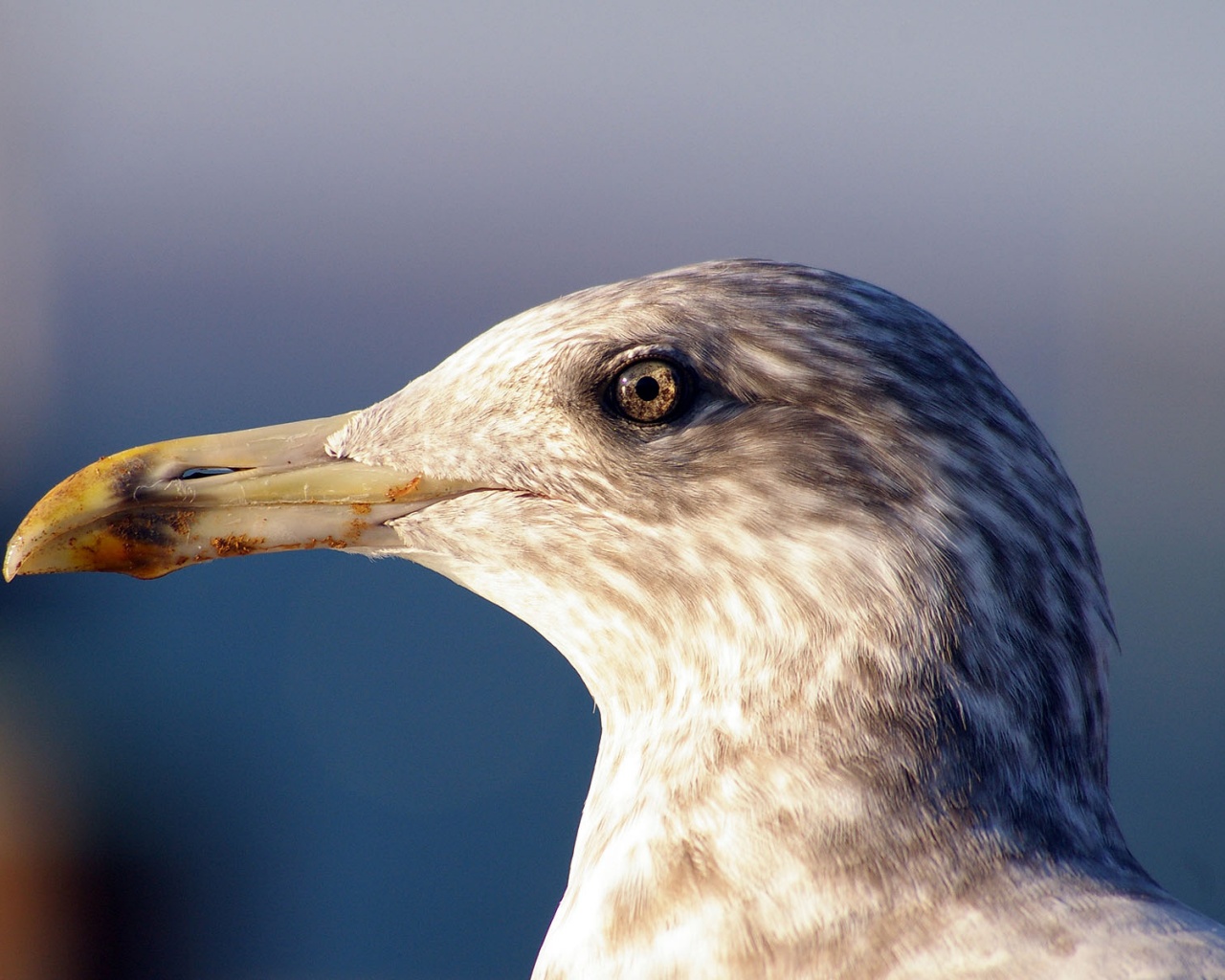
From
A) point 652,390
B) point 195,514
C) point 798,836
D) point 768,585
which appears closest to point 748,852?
point 798,836

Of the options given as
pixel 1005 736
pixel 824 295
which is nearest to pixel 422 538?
pixel 824 295

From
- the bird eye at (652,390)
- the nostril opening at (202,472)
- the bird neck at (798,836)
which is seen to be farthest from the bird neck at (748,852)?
the nostril opening at (202,472)

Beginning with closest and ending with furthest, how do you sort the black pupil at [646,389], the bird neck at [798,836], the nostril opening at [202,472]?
the bird neck at [798,836] < the black pupil at [646,389] < the nostril opening at [202,472]

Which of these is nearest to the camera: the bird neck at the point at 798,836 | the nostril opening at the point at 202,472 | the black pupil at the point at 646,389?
the bird neck at the point at 798,836

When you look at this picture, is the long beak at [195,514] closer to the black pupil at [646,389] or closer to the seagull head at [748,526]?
the seagull head at [748,526]

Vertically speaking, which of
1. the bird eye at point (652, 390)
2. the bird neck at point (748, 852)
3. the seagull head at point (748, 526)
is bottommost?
the bird neck at point (748, 852)

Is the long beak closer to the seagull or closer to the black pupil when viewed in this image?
the seagull

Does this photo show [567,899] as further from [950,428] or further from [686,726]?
[950,428]
